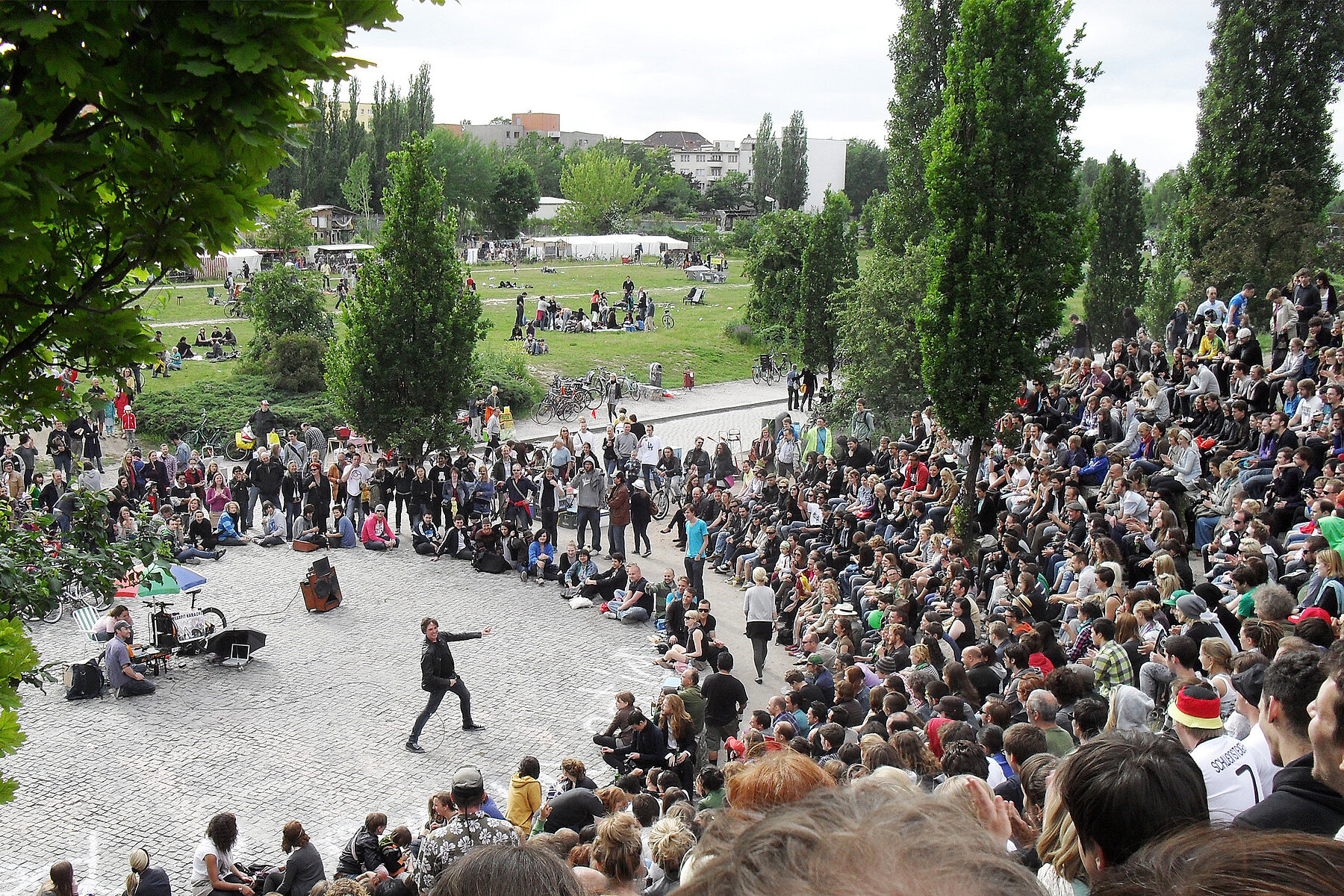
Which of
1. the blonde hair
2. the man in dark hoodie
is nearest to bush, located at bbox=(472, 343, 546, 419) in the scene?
the man in dark hoodie

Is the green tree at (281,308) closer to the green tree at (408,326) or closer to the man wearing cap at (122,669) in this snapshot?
the green tree at (408,326)

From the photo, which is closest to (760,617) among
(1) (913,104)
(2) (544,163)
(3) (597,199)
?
(1) (913,104)

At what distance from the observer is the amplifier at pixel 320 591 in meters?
16.1

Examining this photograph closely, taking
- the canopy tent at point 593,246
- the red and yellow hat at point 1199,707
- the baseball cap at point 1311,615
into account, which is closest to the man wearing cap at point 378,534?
the baseball cap at point 1311,615

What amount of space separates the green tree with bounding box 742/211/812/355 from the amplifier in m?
20.1

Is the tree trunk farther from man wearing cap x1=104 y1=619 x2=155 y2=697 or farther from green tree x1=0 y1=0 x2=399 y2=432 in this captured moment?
green tree x1=0 y1=0 x2=399 y2=432

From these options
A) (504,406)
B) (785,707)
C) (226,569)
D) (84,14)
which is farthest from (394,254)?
(84,14)

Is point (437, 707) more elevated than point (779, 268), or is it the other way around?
point (779, 268)

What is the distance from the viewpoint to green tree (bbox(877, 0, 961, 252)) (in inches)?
991

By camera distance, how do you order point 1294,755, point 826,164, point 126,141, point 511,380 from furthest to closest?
point 826,164
point 511,380
point 1294,755
point 126,141

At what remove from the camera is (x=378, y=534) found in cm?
1941

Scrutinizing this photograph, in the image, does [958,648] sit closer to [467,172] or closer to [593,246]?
[593,246]

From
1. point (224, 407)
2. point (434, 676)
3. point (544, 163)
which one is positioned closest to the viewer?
point (434, 676)

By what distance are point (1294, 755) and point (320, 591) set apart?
47.8ft
